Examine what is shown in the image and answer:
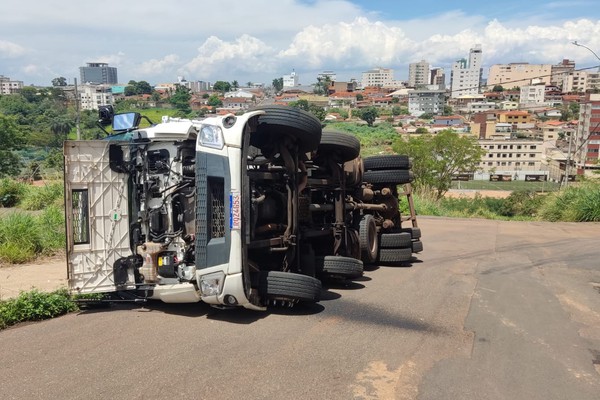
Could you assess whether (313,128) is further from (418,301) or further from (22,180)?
(22,180)

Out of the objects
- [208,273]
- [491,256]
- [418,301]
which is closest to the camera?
[208,273]

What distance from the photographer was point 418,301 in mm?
6574

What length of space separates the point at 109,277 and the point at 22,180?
14344mm

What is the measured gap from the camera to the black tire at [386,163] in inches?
359

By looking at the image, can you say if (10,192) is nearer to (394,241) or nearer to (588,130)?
(394,241)

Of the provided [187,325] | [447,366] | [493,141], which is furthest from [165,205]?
[493,141]

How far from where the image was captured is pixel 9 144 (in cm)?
3188

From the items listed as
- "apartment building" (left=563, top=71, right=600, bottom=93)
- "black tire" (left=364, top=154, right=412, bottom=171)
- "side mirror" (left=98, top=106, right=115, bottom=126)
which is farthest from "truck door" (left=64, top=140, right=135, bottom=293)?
"apartment building" (left=563, top=71, right=600, bottom=93)

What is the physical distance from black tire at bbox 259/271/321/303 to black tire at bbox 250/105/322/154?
1.63 meters

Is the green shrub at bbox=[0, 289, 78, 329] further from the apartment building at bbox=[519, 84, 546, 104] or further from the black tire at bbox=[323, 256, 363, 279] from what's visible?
the apartment building at bbox=[519, 84, 546, 104]

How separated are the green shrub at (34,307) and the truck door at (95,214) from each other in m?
0.32

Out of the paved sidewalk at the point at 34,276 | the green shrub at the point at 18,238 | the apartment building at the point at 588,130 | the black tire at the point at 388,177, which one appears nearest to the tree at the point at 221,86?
the apartment building at the point at 588,130

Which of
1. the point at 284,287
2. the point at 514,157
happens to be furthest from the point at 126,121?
the point at 514,157

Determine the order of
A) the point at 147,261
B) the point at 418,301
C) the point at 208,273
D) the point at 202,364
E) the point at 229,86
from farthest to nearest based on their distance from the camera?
the point at 229,86 < the point at 418,301 < the point at 147,261 < the point at 208,273 < the point at 202,364
